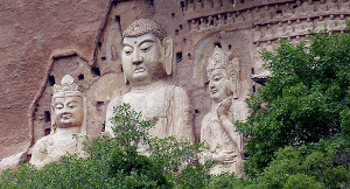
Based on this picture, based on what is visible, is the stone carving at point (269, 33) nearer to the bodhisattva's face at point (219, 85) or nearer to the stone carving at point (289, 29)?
the stone carving at point (289, 29)

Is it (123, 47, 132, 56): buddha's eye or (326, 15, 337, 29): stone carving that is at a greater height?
(326, 15, 337, 29): stone carving

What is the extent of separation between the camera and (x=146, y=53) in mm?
15695

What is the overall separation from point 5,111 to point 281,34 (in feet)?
17.4

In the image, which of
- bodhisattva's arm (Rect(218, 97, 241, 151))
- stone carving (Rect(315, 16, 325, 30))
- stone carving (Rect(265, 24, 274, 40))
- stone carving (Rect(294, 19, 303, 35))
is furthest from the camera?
stone carving (Rect(265, 24, 274, 40))

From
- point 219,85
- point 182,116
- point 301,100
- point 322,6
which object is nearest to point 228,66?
point 219,85

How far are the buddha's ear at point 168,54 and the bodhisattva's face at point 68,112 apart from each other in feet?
5.51

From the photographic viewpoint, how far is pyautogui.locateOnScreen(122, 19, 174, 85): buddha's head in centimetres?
1567

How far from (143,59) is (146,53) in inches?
4.5

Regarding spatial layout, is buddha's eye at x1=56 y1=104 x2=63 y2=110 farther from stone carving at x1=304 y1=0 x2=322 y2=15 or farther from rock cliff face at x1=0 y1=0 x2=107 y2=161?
stone carving at x1=304 y1=0 x2=322 y2=15

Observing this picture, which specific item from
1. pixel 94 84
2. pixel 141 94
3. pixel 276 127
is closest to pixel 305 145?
pixel 276 127

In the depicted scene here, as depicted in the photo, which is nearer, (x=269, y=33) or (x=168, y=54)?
(x=269, y=33)

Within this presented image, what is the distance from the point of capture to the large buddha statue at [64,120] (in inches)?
632

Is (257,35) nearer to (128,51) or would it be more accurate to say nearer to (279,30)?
(279,30)

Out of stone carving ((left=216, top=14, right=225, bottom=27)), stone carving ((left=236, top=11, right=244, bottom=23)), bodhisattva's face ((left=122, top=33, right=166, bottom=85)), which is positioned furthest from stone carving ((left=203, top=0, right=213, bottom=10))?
bodhisattva's face ((left=122, top=33, right=166, bottom=85))
